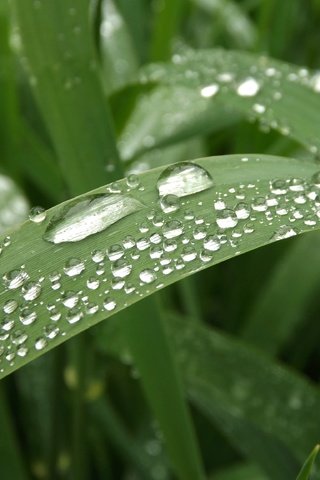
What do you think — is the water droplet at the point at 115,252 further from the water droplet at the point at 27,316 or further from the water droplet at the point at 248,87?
the water droplet at the point at 248,87

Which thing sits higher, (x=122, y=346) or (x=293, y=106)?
(x=293, y=106)

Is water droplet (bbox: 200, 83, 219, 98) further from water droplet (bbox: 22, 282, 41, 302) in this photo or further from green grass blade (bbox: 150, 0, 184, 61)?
water droplet (bbox: 22, 282, 41, 302)

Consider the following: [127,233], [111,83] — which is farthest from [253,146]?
[127,233]

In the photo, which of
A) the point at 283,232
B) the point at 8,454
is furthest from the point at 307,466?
the point at 8,454

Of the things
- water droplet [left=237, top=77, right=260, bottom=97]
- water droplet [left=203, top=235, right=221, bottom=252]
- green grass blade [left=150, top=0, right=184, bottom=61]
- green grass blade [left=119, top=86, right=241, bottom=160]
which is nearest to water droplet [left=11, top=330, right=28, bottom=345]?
water droplet [left=203, top=235, right=221, bottom=252]

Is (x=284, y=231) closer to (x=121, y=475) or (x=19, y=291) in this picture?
(x=19, y=291)

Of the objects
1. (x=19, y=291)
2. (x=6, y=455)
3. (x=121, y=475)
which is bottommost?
(x=121, y=475)

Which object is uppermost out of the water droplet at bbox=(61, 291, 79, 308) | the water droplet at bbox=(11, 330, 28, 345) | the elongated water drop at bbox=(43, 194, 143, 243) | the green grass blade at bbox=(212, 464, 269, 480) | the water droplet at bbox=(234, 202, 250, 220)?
the elongated water drop at bbox=(43, 194, 143, 243)
